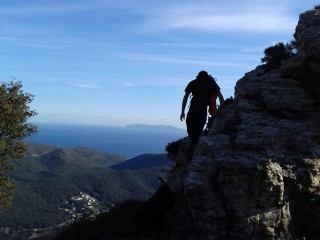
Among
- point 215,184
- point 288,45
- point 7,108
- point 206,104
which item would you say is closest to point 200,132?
point 206,104

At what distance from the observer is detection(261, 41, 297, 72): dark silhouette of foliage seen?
18.2m

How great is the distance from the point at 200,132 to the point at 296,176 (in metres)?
4.41

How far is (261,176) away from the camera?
10.0 m

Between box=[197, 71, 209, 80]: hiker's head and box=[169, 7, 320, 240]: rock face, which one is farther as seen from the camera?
box=[197, 71, 209, 80]: hiker's head

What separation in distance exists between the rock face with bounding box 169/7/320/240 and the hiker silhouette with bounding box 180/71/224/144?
1071 mm

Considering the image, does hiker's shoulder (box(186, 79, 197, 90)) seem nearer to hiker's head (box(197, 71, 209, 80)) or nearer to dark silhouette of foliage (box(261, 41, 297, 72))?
hiker's head (box(197, 71, 209, 80))

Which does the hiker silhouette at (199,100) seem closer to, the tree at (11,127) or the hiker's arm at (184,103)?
the hiker's arm at (184,103)

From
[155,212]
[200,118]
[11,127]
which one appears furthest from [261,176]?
[11,127]

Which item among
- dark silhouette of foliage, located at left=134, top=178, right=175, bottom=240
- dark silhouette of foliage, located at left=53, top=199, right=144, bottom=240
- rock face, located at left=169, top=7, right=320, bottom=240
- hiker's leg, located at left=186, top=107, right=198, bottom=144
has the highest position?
hiker's leg, located at left=186, top=107, right=198, bottom=144

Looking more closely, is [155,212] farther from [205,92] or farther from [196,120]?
[205,92]

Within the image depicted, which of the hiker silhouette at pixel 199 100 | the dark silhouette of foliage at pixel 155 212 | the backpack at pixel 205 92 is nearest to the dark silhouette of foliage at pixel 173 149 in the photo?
the hiker silhouette at pixel 199 100

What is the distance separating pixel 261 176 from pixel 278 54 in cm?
1035

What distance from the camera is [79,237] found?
16484 millimetres

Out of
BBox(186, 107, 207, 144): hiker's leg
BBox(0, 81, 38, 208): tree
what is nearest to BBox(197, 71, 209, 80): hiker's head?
BBox(186, 107, 207, 144): hiker's leg
